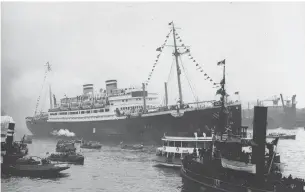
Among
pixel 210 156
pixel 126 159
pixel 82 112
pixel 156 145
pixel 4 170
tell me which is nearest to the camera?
pixel 210 156

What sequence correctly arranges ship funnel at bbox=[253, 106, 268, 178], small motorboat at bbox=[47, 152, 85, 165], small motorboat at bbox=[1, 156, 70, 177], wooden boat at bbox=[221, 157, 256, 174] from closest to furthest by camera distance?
ship funnel at bbox=[253, 106, 268, 178] < wooden boat at bbox=[221, 157, 256, 174] < small motorboat at bbox=[1, 156, 70, 177] < small motorboat at bbox=[47, 152, 85, 165]

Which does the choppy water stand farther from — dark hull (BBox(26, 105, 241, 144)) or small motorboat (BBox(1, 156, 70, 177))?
dark hull (BBox(26, 105, 241, 144))

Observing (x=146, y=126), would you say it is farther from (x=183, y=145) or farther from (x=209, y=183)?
(x=209, y=183)

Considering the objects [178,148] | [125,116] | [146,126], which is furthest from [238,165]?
[125,116]

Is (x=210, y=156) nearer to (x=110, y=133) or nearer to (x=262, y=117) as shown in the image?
(x=262, y=117)

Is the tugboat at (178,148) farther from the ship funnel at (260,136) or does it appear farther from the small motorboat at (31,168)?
the ship funnel at (260,136)

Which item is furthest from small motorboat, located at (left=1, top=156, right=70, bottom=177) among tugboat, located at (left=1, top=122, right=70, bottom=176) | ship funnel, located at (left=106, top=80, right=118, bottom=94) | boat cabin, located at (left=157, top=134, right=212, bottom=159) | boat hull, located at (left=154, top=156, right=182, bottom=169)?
ship funnel, located at (left=106, top=80, right=118, bottom=94)

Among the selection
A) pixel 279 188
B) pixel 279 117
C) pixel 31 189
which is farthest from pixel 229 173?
pixel 279 117
